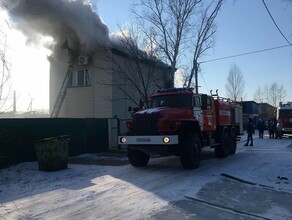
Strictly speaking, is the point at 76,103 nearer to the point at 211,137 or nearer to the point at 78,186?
the point at 211,137

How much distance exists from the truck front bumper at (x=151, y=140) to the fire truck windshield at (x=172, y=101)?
1.96 meters

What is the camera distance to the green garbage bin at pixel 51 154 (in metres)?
12.3

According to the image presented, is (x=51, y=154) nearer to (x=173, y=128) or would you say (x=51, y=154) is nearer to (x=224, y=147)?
(x=173, y=128)

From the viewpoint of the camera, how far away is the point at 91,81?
81.5ft

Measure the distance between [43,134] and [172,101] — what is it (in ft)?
16.2

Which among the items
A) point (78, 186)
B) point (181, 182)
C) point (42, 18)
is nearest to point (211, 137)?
point (181, 182)

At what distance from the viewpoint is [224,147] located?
53.3ft

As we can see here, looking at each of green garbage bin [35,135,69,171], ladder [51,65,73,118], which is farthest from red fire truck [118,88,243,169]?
ladder [51,65,73,118]

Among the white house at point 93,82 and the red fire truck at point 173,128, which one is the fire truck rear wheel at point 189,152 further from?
the white house at point 93,82

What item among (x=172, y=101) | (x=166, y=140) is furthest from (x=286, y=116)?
(x=166, y=140)

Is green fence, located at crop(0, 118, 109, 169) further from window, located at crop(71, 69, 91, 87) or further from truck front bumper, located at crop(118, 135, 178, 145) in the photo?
window, located at crop(71, 69, 91, 87)

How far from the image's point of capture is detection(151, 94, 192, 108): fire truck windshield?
44.7 feet

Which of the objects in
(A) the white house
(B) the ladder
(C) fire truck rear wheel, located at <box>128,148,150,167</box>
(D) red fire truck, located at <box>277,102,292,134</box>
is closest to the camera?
(C) fire truck rear wheel, located at <box>128,148,150,167</box>

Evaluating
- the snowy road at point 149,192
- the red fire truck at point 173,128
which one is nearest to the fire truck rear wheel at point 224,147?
the red fire truck at point 173,128
